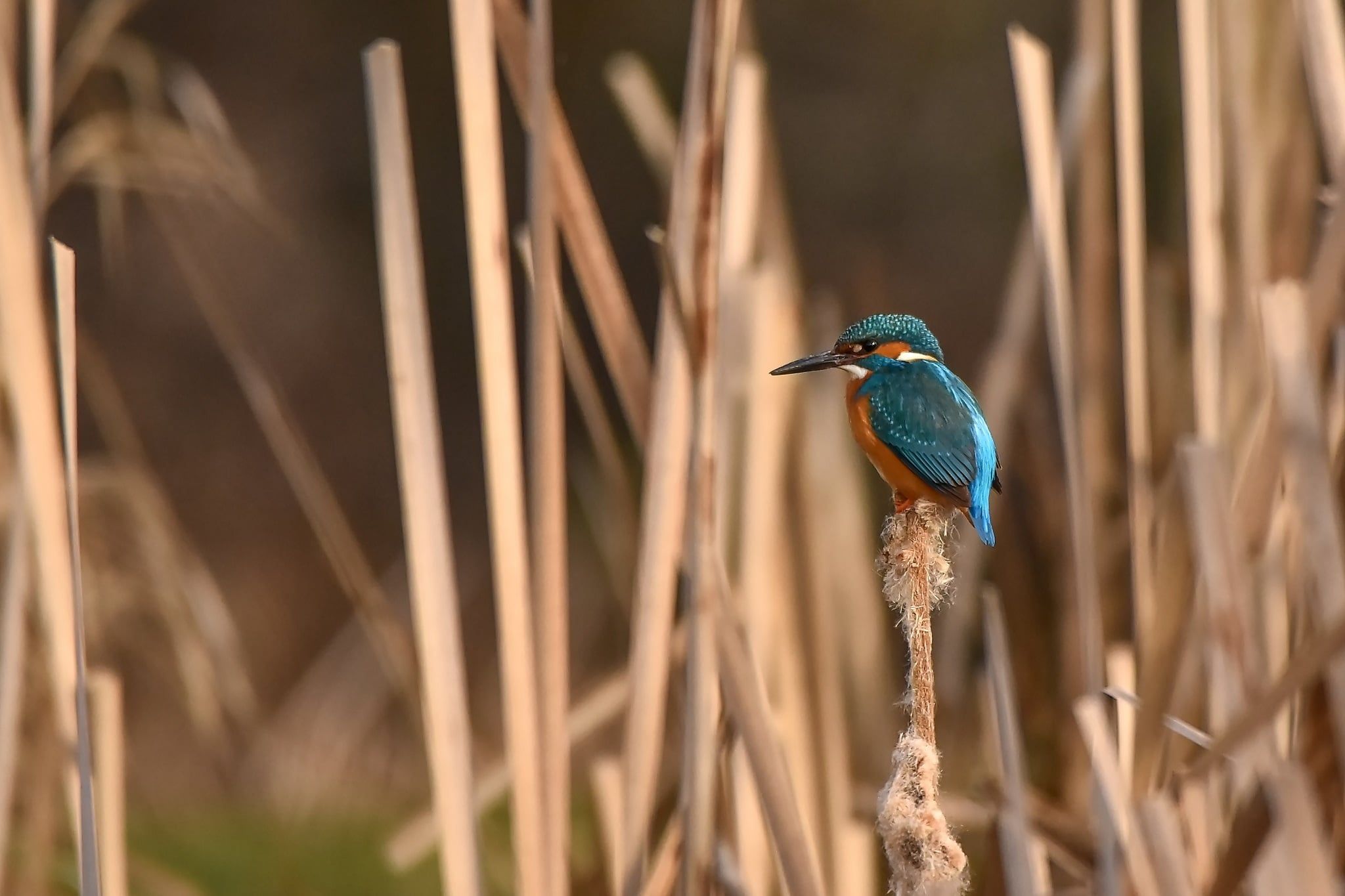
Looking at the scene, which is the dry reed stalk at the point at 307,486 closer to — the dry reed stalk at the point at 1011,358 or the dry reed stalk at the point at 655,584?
the dry reed stalk at the point at 655,584

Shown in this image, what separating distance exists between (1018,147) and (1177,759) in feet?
9.11

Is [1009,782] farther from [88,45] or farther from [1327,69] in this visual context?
[88,45]

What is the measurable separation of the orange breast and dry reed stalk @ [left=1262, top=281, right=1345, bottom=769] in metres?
0.20

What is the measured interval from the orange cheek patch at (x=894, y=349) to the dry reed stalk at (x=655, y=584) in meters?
0.13

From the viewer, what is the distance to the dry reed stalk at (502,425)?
85 centimetres

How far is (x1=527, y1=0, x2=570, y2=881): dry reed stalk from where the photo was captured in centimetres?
81

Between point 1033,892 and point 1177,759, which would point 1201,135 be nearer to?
point 1177,759

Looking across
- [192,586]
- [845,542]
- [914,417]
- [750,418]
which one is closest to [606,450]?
[750,418]

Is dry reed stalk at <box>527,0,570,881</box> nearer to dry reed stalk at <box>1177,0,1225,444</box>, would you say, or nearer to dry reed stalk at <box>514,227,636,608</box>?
A: dry reed stalk at <box>514,227,636,608</box>

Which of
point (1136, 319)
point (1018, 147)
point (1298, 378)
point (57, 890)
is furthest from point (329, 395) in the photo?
point (1298, 378)

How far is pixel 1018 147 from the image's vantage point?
3.51m

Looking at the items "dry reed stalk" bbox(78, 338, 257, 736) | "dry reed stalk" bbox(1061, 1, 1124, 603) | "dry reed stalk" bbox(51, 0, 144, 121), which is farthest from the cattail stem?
"dry reed stalk" bbox(78, 338, 257, 736)

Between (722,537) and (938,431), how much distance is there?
358mm

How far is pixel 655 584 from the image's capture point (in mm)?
867
